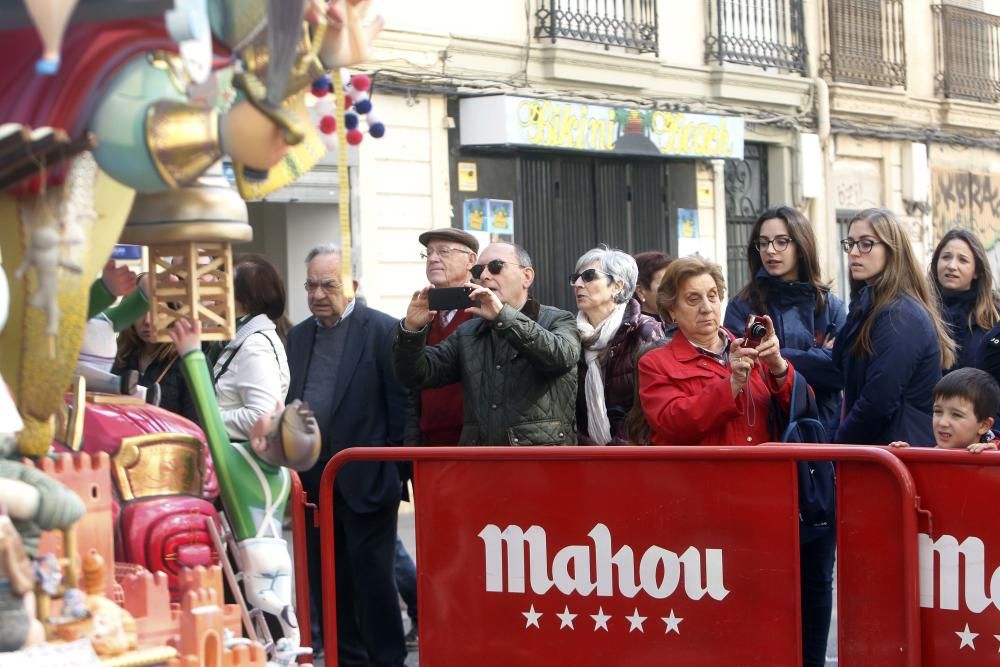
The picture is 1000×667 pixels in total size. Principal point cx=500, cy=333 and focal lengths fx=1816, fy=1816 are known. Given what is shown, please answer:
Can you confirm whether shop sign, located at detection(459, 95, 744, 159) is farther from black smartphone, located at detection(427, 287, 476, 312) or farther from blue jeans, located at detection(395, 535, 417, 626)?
black smartphone, located at detection(427, 287, 476, 312)

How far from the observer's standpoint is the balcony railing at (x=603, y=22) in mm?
18266

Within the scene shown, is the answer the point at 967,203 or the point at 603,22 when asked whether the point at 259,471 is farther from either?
the point at 967,203

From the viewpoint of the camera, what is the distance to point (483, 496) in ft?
21.1

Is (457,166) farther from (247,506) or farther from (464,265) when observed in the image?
(247,506)

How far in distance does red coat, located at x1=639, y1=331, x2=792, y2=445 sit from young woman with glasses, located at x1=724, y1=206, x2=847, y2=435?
2.34 ft

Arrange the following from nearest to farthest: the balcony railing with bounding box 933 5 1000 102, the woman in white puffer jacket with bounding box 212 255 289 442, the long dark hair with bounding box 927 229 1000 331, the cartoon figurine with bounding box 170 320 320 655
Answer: the cartoon figurine with bounding box 170 320 320 655 → the woman in white puffer jacket with bounding box 212 255 289 442 → the long dark hair with bounding box 927 229 1000 331 → the balcony railing with bounding box 933 5 1000 102

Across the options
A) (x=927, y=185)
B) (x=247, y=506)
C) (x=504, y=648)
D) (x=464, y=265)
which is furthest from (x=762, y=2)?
(x=247, y=506)

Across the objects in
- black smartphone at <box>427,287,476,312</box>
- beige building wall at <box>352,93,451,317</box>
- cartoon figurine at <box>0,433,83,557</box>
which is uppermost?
beige building wall at <box>352,93,451,317</box>

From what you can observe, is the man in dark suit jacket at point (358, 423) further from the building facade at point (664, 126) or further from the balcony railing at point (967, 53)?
the balcony railing at point (967, 53)

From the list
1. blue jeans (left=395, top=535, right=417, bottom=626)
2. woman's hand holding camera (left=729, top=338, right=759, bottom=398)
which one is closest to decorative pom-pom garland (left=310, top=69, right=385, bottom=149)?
woman's hand holding camera (left=729, top=338, right=759, bottom=398)

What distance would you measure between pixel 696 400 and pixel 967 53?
19.2 metres

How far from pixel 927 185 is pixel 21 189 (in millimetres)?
20835

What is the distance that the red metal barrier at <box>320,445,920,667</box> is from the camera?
5.89 m

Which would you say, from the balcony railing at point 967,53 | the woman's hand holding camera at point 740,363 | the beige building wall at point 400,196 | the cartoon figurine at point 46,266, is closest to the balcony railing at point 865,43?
the balcony railing at point 967,53
